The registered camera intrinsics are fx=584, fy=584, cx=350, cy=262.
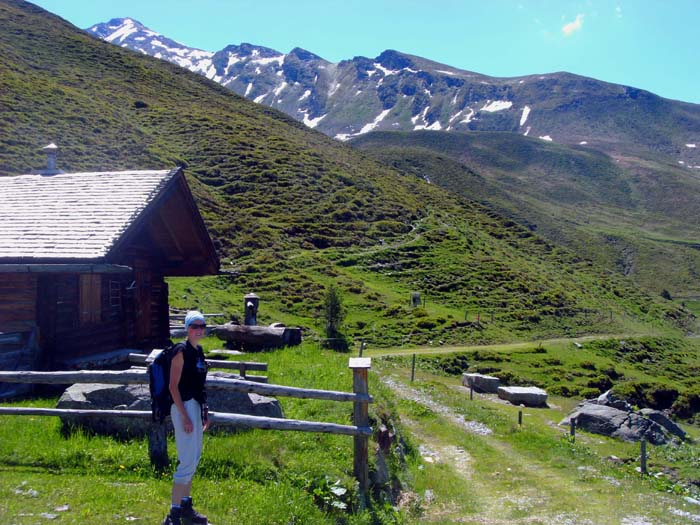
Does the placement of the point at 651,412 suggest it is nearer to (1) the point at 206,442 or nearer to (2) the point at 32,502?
(1) the point at 206,442

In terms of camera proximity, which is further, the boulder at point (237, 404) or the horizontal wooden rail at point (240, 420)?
the boulder at point (237, 404)

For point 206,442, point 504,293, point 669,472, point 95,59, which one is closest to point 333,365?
point 206,442

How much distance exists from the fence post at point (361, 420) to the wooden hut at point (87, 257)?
5.60 meters

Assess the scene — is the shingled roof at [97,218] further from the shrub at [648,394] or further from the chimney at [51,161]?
the shrub at [648,394]

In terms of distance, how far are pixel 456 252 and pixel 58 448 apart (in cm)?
5805

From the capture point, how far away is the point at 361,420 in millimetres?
8875

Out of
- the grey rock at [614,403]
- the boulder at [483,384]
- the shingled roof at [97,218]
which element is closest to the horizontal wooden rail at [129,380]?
the shingled roof at [97,218]

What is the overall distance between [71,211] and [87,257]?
8.47 ft

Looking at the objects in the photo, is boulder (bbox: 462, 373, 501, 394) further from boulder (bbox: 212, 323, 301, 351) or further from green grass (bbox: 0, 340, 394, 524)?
green grass (bbox: 0, 340, 394, 524)

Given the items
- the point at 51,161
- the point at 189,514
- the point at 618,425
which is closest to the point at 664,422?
the point at 618,425

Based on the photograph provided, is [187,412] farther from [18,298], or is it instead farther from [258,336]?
[258,336]

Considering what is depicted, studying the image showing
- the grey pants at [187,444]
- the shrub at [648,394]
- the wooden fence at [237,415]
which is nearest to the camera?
the grey pants at [187,444]

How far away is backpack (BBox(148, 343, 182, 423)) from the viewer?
632 cm

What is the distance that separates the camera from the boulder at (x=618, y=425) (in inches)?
867
